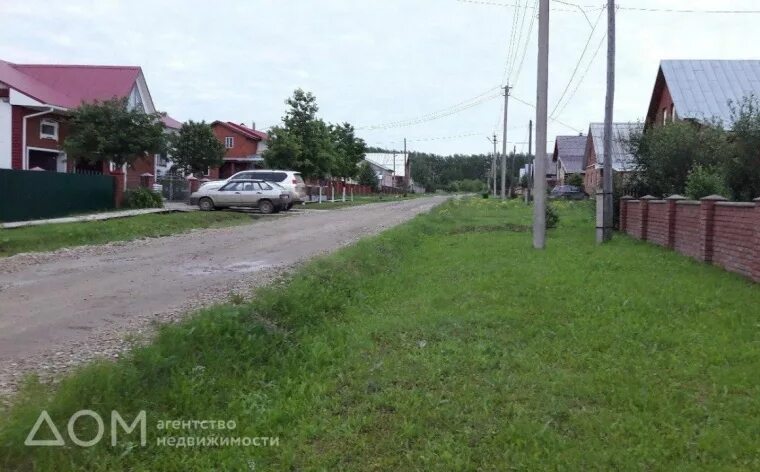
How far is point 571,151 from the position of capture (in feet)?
225

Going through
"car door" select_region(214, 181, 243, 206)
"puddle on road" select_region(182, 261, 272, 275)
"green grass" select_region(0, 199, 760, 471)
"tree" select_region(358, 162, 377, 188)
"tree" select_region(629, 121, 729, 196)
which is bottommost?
"green grass" select_region(0, 199, 760, 471)

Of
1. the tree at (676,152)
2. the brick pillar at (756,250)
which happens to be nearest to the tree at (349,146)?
the tree at (676,152)

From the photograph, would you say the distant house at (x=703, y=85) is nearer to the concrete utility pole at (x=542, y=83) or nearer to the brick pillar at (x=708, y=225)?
the concrete utility pole at (x=542, y=83)

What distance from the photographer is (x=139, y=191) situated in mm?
24922

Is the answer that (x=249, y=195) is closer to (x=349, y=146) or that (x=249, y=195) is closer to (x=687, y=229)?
(x=687, y=229)

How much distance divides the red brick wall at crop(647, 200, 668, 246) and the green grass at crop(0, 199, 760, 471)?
611 cm

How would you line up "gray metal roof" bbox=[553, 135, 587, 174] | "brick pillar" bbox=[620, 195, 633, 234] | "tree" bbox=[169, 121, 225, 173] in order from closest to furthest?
"brick pillar" bbox=[620, 195, 633, 234] < "tree" bbox=[169, 121, 225, 173] < "gray metal roof" bbox=[553, 135, 587, 174]

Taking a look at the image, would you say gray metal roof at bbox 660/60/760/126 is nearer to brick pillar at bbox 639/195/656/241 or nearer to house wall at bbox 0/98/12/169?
brick pillar at bbox 639/195/656/241

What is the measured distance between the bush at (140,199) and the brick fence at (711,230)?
678 inches

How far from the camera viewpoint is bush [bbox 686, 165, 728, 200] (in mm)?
15828

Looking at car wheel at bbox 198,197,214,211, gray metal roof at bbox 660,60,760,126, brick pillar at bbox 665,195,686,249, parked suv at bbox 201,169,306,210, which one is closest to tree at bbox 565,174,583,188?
gray metal roof at bbox 660,60,760,126

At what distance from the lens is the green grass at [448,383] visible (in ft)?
13.4

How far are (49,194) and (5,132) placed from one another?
275 inches

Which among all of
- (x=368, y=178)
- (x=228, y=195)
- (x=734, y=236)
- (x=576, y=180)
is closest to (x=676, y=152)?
(x=734, y=236)
